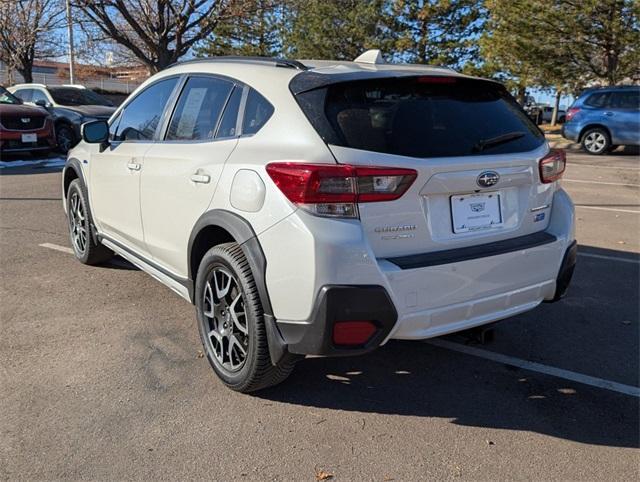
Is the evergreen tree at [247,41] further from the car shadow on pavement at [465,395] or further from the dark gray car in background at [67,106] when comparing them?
the car shadow on pavement at [465,395]

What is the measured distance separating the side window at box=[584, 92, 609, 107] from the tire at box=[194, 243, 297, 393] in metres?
15.1

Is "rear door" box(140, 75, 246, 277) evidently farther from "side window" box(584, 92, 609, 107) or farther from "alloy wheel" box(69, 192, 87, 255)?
"side window" box(584, 92, 609, 107)

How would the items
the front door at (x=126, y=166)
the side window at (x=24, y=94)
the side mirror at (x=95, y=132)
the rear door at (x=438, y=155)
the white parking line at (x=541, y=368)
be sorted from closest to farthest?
the rear door at (x=438, y=155) < the white parking line at (x=541, y=368) < the front door at (x=126, y=166) < the side mirror at (x=95, y=132) < the side window at (x=24, y=94)

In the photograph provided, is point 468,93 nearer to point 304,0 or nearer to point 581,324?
point 581,324

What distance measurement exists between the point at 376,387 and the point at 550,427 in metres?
0.91

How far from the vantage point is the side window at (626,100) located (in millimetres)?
14836

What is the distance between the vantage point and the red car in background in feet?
40.7

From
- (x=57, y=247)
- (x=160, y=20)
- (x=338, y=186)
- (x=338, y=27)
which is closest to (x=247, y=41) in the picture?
(x=338, y=27)

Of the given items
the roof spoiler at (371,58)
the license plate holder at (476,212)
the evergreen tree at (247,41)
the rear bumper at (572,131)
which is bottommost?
the license plate holder at (476,212)

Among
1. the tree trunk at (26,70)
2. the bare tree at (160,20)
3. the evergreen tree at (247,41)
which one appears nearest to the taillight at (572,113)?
the bare tree at (160,20)

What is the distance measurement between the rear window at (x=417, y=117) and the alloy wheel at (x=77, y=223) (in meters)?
3.15

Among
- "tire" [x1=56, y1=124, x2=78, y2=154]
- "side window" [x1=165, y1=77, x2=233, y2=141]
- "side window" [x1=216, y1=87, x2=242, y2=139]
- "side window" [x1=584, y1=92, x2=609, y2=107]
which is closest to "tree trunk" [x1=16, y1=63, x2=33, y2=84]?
"tire" [x1=56, y1=124, x2=78, y2=154]

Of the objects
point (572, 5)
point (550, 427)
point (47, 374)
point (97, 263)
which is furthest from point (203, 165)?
point (572, 5)

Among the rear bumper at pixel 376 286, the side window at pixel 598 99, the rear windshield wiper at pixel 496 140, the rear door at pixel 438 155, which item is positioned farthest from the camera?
the side window at pixel 598 99
